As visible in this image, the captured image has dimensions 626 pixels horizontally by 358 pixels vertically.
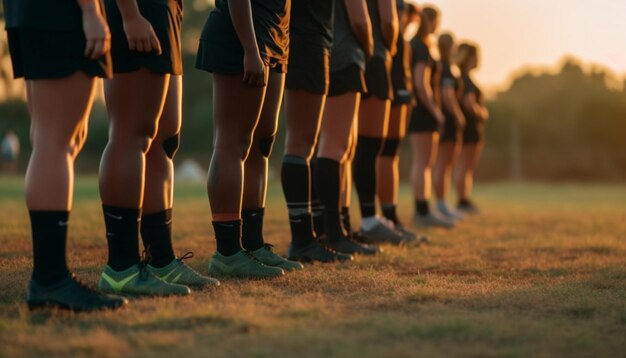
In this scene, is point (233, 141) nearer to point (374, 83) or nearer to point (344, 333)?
point (344, 333)

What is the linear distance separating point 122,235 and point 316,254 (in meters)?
1.55

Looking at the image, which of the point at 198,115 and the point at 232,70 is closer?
the point at 232,70

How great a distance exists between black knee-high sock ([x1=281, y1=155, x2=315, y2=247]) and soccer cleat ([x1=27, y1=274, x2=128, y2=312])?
1851 millimetres

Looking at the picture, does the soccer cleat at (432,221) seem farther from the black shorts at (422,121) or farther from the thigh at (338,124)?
the thigh at (338,124)

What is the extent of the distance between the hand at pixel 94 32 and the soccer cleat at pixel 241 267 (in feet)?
4.80

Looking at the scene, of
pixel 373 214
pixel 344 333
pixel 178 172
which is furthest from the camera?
pixel 178 172

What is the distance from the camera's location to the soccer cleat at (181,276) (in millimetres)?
3795

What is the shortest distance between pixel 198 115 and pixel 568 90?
546 inches

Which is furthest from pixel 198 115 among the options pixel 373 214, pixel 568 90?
pixel 373 214

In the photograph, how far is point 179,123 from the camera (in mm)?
3936

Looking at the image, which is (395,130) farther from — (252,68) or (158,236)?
(158,236)

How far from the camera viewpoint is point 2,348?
2.54 meters

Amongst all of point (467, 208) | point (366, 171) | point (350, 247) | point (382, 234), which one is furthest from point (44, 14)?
point (467, 208)

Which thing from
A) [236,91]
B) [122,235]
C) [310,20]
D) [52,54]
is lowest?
[122,235]
